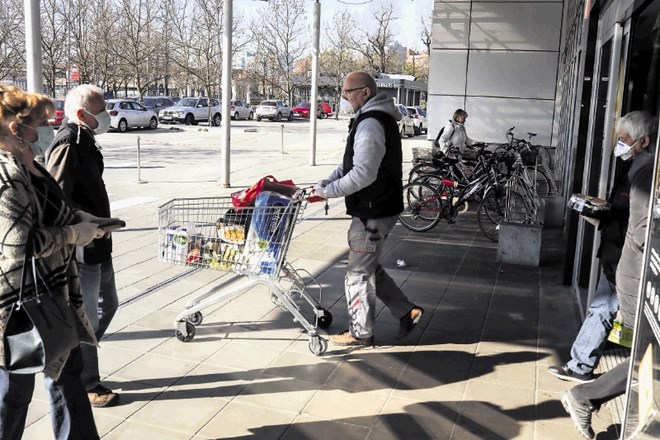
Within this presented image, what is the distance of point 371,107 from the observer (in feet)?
15.0

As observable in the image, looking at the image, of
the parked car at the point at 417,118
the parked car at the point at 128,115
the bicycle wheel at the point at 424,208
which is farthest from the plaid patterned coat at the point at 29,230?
the parked car at the point at 417,118

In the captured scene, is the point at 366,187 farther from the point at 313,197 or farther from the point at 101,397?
the point at 101,397

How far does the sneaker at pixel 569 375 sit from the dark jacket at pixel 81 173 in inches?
121

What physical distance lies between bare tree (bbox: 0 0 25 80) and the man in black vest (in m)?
29.4

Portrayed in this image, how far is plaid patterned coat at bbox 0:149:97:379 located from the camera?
2.57m

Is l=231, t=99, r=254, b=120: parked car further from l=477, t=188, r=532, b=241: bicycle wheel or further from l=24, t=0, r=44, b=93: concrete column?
l=24, t=0, r=44, b=93: concrete column

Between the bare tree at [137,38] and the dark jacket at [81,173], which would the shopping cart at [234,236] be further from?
the bare tree at [137,38]

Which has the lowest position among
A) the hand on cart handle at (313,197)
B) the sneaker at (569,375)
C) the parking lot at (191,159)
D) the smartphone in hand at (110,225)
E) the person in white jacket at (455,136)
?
the sneaker at (569,375)

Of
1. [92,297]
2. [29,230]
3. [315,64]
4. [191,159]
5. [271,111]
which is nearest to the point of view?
[29,230]

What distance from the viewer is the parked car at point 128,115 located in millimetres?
28803

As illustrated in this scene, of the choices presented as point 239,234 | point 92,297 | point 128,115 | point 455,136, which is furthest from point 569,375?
point 128,115

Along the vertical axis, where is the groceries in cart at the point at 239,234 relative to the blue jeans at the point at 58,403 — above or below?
above

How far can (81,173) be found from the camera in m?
3.66

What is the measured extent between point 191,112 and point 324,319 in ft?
110
